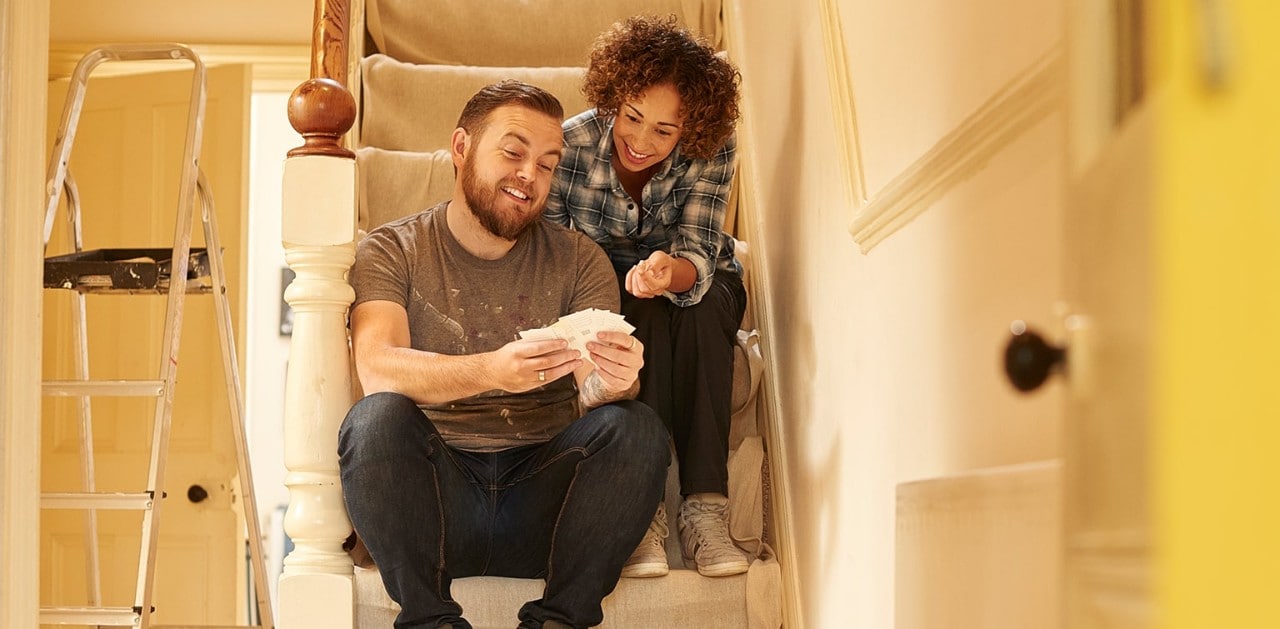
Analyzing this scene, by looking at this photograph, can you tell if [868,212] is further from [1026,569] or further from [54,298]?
[54,298]

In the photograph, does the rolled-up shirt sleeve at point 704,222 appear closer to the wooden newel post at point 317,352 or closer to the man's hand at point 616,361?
the man's hand at point 616,361

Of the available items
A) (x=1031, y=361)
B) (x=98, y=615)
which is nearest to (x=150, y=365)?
(x=98, y=615)

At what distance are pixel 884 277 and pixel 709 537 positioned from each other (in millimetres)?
659

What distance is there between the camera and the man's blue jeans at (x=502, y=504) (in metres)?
1.84

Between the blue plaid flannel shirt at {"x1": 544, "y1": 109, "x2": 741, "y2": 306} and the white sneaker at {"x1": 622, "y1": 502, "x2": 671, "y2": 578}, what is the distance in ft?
1.82

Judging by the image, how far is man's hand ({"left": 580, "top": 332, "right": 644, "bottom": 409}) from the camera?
75.4 inches

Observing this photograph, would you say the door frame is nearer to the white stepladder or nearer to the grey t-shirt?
the white stepladder

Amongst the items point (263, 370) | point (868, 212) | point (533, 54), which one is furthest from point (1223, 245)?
point (263, 370)

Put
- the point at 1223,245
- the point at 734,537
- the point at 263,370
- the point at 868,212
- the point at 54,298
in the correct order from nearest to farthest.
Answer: the point at 1223,245, the point at 868,212, the point at 734,537, the point at 54,298, the point at 263,370

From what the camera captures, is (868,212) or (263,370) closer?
(868,212)

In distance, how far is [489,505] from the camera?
6.72ft

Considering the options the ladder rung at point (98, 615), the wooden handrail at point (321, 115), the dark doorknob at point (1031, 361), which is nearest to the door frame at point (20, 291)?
the ladder rung at point (98, 615)

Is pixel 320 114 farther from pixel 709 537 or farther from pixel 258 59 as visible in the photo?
pixel 258 59

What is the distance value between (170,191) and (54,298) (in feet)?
1.87
